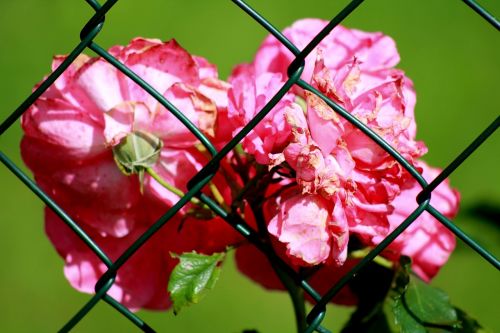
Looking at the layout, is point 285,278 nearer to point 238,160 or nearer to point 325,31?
point 238,160

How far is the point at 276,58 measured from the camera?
797 millimetres

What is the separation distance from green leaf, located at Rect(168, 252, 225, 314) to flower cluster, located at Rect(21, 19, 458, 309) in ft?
0.14

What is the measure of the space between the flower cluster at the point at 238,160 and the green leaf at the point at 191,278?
43 mm

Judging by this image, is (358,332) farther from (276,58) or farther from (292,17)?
(292,17)

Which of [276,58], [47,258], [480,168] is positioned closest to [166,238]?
[276,58]

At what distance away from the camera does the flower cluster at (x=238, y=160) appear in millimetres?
676

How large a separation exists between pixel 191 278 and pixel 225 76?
1869 millimetres

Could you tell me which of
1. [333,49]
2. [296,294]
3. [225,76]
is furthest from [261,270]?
[225,76]

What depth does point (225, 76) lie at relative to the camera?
8.42 ft

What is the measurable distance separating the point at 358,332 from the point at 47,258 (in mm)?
1490

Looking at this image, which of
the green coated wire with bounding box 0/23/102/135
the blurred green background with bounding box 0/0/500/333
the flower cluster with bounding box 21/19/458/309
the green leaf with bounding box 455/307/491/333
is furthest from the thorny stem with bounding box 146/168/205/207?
the blurred green background with bounding box 0/0/500/333

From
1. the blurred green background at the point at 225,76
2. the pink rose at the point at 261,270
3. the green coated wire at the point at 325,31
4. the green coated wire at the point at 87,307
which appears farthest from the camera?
the blurred green background at the point at 225,76

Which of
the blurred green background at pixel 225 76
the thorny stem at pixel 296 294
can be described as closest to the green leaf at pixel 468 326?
the thorny stem at pixel 296 294

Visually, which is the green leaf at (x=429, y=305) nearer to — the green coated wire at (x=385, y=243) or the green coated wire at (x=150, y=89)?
the green coated wire at (x=385, y=243)
